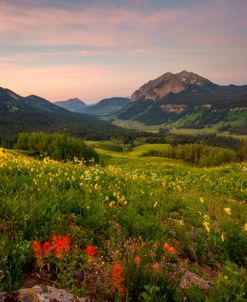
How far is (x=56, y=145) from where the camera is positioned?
11806 centimetres

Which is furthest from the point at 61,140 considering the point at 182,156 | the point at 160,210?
the point at 160,210

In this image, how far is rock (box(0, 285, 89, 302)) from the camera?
161 inches

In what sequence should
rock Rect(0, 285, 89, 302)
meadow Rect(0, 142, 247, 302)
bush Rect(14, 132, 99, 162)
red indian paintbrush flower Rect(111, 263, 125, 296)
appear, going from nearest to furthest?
1. rock Rect(0, 285, 89, 302)
2. red indian paintbrush flower Rect(111, 263, 125, 296)
3. meadow Rect(0, 142, 247, 302)
4. bush Rect(14, 132, 99, 162)

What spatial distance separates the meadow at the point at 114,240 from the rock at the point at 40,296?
0.26 meters

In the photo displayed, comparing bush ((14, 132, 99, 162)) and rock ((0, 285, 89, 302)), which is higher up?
rock ((0, 285, 89, 302))

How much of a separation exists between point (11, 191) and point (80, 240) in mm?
2321

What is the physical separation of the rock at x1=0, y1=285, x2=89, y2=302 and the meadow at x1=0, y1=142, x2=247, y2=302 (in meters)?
0.26

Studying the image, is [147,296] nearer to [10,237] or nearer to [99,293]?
[99,293]

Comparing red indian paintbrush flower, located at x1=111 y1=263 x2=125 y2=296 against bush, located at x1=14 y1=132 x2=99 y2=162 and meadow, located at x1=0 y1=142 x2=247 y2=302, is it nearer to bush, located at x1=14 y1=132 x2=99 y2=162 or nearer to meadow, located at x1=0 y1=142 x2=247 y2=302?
meadow, located at x1=0 y1=142 x2=247 y2=302

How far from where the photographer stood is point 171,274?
518 cm

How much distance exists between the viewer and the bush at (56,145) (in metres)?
112

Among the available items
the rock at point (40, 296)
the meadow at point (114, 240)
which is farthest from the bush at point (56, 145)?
the rock at point (40, 296)

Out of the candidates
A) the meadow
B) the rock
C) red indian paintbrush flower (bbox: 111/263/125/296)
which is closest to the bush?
the meadow

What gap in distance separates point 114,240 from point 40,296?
2.23 metres
